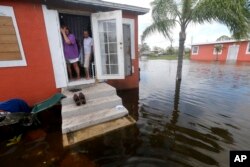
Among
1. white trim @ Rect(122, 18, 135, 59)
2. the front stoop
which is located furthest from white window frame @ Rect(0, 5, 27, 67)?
white trim @ Rect(122, 18, 135, 59)

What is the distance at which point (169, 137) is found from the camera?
261cm

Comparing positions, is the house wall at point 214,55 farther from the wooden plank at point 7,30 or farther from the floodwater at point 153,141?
the wooden plank at point 7,30

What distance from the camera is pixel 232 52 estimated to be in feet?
53.6

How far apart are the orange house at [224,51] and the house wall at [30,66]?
17.1m

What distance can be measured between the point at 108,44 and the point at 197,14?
3602 mm

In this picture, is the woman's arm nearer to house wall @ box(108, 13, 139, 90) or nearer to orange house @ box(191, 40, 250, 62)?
house wall @ box(108, 13, 139, 90)

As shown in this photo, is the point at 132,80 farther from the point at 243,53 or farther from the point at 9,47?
the point at 243,53

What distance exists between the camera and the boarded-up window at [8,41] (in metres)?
3.18

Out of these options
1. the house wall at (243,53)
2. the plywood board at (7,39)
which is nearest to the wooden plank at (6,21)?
the plywood board at (7,39)

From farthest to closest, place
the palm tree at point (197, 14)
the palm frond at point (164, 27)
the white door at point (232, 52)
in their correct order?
the white door at point (232, 52) < the palm frond at point (164, 27) < the palm tree at point (197, 14)

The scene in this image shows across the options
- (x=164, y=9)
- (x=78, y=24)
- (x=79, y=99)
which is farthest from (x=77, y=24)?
(x=164, y=9)

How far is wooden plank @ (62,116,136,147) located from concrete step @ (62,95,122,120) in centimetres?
41

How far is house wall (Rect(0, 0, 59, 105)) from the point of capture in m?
3.35

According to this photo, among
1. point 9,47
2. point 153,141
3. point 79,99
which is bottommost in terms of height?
point 153,141
